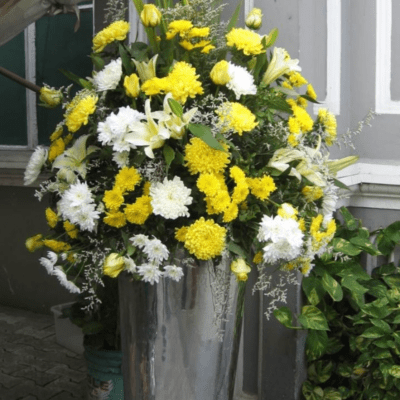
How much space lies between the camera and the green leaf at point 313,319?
9.57 ft

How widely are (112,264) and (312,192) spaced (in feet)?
2.29

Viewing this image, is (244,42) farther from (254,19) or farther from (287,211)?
(287,211)

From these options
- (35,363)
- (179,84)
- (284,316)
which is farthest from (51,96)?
(35,363)

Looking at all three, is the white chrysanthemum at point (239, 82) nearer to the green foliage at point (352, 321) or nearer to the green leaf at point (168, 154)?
the green leaf at point (168, 154)

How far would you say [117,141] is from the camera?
1.89 m

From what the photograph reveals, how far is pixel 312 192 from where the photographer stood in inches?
83.8

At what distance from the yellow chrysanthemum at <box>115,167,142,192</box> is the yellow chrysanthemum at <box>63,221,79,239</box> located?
0.24m

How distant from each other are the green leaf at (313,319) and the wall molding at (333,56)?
3.20 ft

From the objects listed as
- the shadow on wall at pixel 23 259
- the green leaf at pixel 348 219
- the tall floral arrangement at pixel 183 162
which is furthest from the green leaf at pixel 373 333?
the shadow on wall at pixel 23 259

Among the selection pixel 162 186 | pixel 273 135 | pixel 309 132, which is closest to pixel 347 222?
pixel 309 132

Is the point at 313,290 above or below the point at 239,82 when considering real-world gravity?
below

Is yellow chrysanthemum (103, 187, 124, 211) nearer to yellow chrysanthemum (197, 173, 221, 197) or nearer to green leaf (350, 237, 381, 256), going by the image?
yellow chrysanthemum (197, 173, 221, 197)

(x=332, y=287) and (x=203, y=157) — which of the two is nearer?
(x=203, y=157)

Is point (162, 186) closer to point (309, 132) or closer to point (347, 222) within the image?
point (309, 132)
